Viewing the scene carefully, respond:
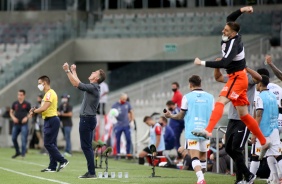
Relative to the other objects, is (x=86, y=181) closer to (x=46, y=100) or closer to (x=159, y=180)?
(x=159, y=180)

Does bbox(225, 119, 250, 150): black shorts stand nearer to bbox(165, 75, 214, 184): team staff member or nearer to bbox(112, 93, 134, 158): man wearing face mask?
bbox(165, 75, 214, 184): team staff member

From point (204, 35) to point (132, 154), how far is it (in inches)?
443

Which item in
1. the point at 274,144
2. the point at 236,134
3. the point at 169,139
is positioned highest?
the point at 236,134

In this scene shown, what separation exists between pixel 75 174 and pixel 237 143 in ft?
18.4

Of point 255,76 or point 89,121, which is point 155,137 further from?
point 255,76

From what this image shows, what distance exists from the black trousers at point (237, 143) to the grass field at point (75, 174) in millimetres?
1850

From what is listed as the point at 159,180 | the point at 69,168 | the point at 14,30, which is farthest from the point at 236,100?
the point at 14,30

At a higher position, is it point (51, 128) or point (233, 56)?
point (233, 56)

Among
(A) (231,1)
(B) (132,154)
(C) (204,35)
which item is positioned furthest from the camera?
(A) (231,1)

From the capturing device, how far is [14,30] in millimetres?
48719

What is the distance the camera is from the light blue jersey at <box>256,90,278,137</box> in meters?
18.3

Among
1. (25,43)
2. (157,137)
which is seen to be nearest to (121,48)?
(25,43)

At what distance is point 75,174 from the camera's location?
22109 millimetres

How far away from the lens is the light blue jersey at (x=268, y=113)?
18.3m
